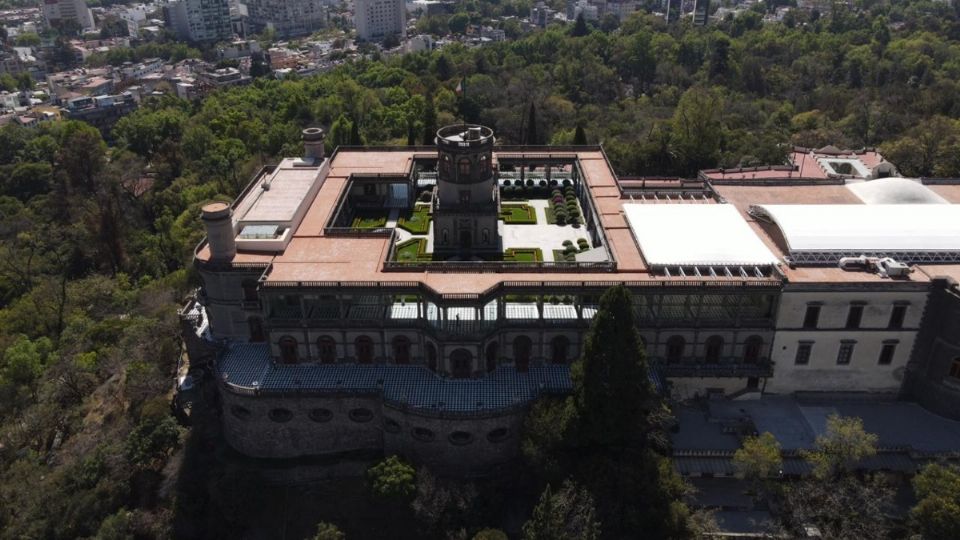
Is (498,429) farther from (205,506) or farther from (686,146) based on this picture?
(686,146)

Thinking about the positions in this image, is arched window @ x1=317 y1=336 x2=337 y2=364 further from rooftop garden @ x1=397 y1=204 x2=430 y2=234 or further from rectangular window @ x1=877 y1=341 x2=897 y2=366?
rectangular window @ x1=877 y1=341 x2=897 y2=366

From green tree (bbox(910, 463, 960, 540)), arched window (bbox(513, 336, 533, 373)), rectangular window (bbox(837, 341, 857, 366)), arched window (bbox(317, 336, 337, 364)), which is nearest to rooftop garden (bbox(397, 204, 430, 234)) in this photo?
arched window (bbox(317, 336, 337, 364))

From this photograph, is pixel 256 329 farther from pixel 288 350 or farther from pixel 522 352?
pixel 522 352

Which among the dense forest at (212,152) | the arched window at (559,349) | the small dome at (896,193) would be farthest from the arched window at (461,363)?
the small dome at (896,193)

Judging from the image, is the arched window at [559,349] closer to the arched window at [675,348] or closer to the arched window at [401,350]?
the arched window at [675,348]

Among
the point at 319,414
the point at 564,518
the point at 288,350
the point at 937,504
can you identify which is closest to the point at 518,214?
the point at 288,350

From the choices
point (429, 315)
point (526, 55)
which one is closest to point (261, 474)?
point (429, 315)
